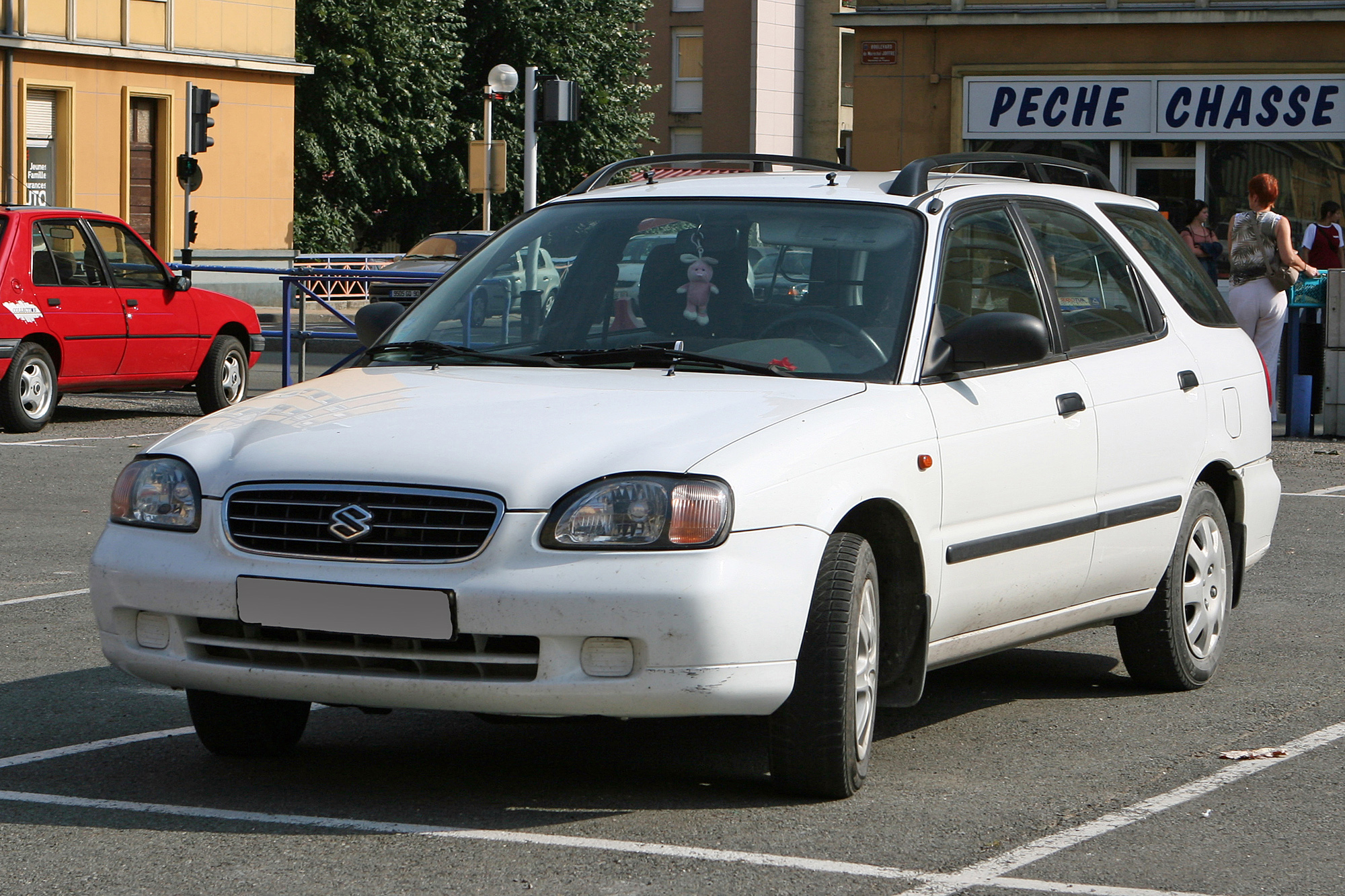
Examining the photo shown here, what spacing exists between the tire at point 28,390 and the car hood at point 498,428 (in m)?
11.0

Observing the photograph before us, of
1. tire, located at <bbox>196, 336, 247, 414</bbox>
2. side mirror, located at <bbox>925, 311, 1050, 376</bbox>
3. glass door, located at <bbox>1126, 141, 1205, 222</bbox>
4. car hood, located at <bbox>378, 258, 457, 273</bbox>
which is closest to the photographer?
side mirror, located at <bbox>925, 311, 1050, 376</bbox>

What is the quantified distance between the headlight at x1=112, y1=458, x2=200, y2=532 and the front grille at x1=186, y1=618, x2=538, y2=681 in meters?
0.26

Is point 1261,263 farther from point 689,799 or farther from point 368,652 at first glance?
point 368,652

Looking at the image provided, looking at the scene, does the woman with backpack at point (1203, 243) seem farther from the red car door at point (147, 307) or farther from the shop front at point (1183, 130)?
the red car door at point (147, 307)

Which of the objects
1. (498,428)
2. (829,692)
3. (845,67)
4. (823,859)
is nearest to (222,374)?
(498,428)

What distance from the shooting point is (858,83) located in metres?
27.3

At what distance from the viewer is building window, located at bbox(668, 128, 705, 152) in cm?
6869

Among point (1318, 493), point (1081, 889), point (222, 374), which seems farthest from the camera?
point (222, 374)

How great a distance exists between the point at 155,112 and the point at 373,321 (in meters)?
29.3

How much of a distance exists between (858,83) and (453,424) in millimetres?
22839

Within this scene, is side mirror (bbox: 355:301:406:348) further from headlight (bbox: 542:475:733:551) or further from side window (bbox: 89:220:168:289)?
side window (bbox: 89:220:168:289)

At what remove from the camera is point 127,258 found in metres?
17.2

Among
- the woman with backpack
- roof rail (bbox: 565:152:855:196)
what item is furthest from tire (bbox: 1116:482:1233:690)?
the woman with backpack

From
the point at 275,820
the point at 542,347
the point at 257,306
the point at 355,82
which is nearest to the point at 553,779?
the point at 275,820
